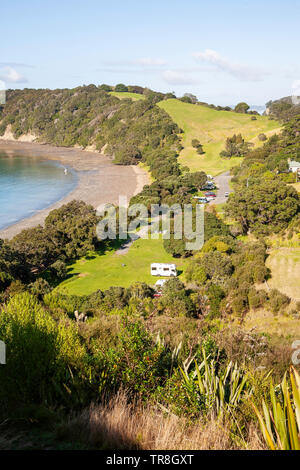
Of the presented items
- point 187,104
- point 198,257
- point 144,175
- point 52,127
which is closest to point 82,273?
point 198,257

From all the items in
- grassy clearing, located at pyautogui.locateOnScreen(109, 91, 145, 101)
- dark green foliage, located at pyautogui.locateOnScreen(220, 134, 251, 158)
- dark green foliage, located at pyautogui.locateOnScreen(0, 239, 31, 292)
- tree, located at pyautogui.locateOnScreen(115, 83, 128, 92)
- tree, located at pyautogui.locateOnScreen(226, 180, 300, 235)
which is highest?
tree, located at pyautogui.locateOnScreen(115, 83, 128, 92)

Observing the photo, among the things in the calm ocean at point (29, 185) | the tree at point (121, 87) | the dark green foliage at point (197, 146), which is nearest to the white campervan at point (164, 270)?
the calm ocean at point (29, 185)

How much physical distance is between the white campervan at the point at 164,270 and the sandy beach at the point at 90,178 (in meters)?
22.0

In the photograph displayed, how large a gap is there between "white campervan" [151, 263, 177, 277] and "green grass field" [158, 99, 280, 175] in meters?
51.5

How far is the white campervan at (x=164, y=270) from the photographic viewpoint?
31.7 m

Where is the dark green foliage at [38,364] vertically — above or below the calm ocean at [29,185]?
below

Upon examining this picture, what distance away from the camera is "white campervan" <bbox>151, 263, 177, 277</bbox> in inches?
1247

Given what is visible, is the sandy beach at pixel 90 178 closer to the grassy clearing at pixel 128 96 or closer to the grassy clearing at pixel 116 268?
the grassy clearing at pixel 116 268

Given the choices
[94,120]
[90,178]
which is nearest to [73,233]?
[90,178]

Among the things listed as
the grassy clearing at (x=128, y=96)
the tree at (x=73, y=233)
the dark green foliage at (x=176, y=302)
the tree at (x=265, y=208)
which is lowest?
the dark green foliage at (x=176, y=302)

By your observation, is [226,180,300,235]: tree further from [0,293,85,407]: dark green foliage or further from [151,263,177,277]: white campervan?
[0,293,85,407]: dark green foliage

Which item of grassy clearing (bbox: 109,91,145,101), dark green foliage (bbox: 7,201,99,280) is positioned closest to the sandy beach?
dark green foliage (bbox: 7,201,99,280)

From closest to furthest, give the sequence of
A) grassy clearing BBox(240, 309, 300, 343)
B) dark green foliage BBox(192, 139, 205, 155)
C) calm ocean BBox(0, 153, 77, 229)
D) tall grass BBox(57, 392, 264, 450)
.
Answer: tall grass BBox(57, 392, 264, 450)
grassy clearing BBox(240, 309, 300, 343)
calm ocean BBox(0, 153, 77, 229)
dark green foliage BBox(192, 139, 205, 155)
